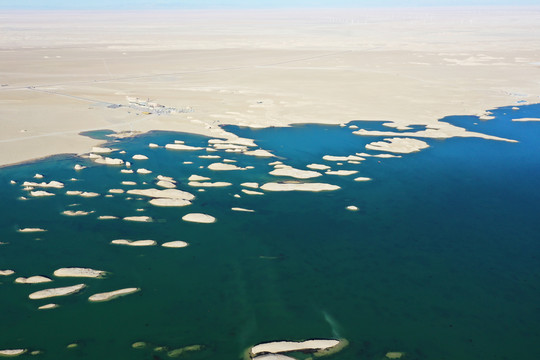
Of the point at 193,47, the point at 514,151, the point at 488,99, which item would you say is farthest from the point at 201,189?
the point at 193,47

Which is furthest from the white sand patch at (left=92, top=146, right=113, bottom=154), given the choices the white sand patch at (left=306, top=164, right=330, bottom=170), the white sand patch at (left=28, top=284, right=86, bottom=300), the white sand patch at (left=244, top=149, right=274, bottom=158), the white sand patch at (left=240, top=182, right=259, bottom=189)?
the white sand patch at (left=28, top=284, right=86, bottom=300)

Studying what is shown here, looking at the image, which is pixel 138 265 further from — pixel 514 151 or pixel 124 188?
pixel 514 151

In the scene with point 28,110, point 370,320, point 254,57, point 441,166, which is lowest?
point 370,320

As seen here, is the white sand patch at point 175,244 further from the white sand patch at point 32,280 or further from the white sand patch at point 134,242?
the white sand patch at point 32,280

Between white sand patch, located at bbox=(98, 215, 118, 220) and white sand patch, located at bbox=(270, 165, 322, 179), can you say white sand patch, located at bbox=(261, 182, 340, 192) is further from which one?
white sand patch, located at bbox=(98, 215, 118, 220)

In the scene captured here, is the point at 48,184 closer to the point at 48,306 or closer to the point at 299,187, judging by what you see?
the point at 48,306

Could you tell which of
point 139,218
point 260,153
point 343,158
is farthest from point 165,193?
point 343,158
